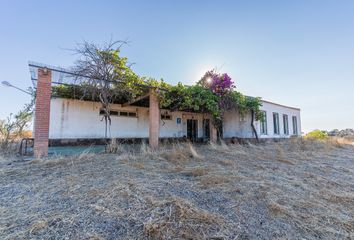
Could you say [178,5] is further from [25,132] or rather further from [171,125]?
[25,132]

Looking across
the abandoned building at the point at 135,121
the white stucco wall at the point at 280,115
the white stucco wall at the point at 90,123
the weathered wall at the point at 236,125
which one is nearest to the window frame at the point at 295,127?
the abandoned building at the point at 135,121

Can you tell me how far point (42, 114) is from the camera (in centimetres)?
A: 573

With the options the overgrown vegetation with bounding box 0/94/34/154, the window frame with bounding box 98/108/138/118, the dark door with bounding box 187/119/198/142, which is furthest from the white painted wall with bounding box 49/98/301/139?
the overgrown vegetation with bounding box 0/94/34/154

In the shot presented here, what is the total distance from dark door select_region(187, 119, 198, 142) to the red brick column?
965 centimetres

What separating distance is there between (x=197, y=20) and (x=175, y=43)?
1.51 m

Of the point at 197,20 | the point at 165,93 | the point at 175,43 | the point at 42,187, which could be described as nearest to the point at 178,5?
the point at 197,20

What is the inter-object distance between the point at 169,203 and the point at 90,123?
944 cm

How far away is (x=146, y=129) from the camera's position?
12539 millimetres

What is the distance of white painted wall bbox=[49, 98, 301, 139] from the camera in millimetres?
9797

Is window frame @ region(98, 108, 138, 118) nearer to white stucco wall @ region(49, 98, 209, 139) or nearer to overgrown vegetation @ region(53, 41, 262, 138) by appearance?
white stucco wall @ region(49, 98, 209, 139)

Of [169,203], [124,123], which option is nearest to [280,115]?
[124,123]

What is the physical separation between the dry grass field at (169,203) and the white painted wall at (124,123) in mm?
5598

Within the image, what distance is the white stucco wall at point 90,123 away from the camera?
31.8ft

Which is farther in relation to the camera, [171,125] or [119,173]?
[171,125]
